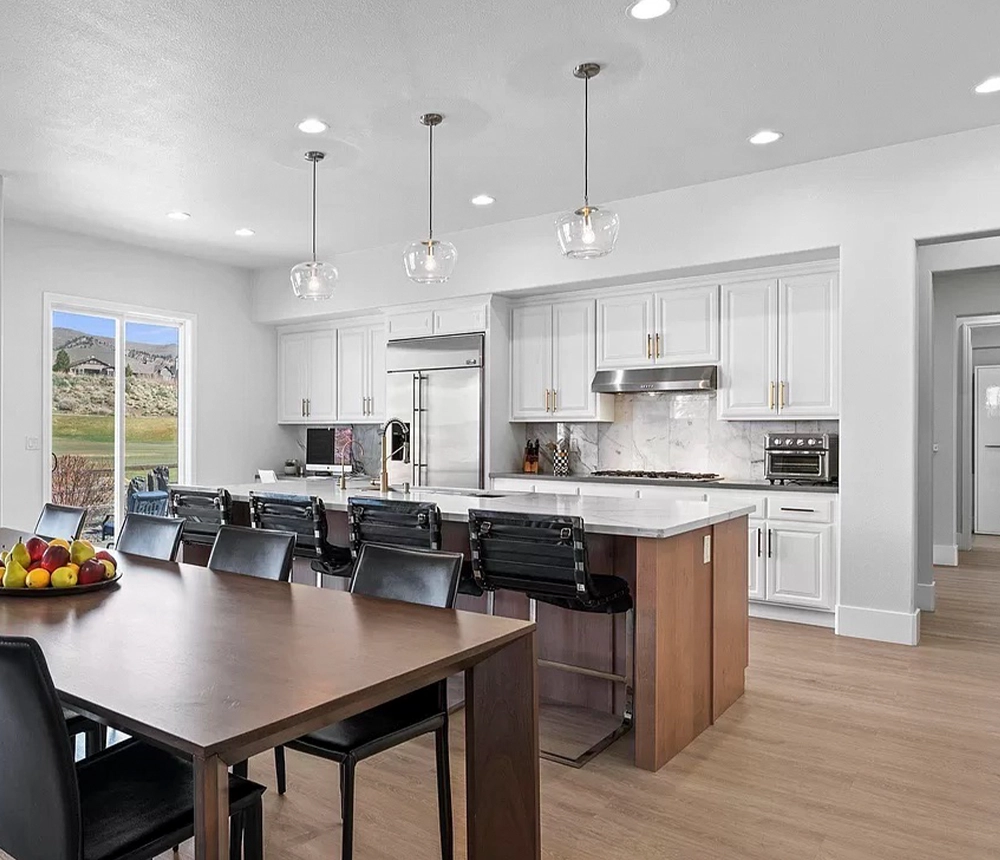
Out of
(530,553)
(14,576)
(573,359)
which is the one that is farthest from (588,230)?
(573,359)

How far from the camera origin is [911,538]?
4285mm

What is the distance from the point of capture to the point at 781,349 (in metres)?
4.98

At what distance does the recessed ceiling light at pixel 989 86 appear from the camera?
3492 millimetres

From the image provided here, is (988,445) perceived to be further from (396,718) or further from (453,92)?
(396,718)

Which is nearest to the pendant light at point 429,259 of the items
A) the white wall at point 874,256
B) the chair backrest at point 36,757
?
the white wall at point 874,256

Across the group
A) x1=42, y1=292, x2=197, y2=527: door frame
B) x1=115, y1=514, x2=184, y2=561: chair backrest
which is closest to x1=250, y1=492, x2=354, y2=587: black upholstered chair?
x1=115, y1=514, x2=184, y2=561: chair backrest

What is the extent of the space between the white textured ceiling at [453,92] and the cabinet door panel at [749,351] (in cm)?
81

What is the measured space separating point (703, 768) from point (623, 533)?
2.90ft

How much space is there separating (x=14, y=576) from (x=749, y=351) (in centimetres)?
430

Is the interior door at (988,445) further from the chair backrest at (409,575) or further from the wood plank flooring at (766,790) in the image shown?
the chair backrest at (409,575)

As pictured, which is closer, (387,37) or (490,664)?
(490,664)

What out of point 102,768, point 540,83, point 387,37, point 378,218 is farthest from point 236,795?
A: point 378,218

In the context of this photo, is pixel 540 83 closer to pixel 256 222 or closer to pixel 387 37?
pixel 387 37

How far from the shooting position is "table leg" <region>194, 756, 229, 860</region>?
44.8 inches
